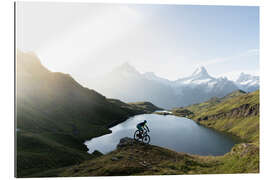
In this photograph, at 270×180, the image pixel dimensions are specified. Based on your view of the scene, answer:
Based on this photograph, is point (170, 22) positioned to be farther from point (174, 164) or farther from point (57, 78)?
point (57, 78)

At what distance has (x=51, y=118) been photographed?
78750 millimetres

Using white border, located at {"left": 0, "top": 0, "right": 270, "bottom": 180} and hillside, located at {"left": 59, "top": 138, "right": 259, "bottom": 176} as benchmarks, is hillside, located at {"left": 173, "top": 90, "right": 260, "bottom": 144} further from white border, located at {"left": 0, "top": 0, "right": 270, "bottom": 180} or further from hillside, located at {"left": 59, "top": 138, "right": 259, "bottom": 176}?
hillside, located at {"left": 59, "top": 138, "right": 259, "bottom": 176}

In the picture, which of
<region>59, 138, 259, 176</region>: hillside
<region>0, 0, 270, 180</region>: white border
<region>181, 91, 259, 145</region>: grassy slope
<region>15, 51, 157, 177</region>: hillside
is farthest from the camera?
<region>181, 91, 259, 145</region>: grassy slope

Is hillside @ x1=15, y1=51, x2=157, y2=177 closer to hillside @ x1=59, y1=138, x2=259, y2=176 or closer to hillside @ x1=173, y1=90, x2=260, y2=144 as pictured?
hillside @ x1=59, y1=138, x2=259, y2=176

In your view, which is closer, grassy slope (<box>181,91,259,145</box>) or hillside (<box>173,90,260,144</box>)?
grassy slope (<box>181,91,259,145</box>)

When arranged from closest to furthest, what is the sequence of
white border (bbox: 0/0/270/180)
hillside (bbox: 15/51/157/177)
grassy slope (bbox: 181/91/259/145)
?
white border (bbox: 0/0/270/180)
hillside (bbox: 15/51/157/177)
grassy slope (bbox: 181/91/259/145)

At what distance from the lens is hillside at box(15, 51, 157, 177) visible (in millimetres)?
34069

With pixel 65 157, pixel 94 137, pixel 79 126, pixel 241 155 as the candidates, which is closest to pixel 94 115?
pixel 79 126

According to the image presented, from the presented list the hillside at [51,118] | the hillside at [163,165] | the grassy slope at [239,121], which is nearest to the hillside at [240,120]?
the grassy slope at [239,121]

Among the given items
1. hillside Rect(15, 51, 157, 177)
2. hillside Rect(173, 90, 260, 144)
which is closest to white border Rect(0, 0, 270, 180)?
hillside Rect(15, 51, 157, 177)

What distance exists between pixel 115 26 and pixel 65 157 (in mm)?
32273

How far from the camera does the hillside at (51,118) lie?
1341 inches
